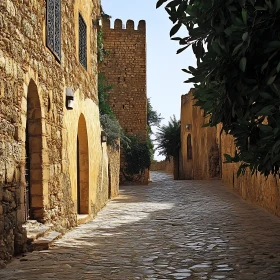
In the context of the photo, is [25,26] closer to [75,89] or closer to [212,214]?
[75,89]

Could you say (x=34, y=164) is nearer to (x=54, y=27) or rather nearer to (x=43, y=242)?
(x=43, y=242)

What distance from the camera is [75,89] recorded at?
9109 millimetres

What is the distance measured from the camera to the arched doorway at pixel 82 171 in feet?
33.0

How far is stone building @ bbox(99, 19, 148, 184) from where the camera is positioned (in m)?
24.6

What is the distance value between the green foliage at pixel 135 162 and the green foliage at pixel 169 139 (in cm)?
820

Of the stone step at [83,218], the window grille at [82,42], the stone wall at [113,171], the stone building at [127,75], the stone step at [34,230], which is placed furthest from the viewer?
the stone building at [127,75]

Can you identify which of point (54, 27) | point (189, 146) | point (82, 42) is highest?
point (82, 42)

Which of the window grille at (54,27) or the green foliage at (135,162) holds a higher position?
the window grille at (54,27)

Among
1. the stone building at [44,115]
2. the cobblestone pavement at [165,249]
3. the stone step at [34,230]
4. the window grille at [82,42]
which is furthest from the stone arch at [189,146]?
the stone step at [34,230]

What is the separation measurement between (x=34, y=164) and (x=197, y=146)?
63.3 feet

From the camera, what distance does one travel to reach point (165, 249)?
6230mm

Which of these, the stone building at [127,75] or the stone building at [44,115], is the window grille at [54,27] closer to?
the stone building at [44,115]

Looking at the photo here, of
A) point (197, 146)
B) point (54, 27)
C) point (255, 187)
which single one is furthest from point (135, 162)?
point (54, 27)

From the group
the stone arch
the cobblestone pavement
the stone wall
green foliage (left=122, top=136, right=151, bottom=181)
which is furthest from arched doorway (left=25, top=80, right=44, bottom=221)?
the stone arch
